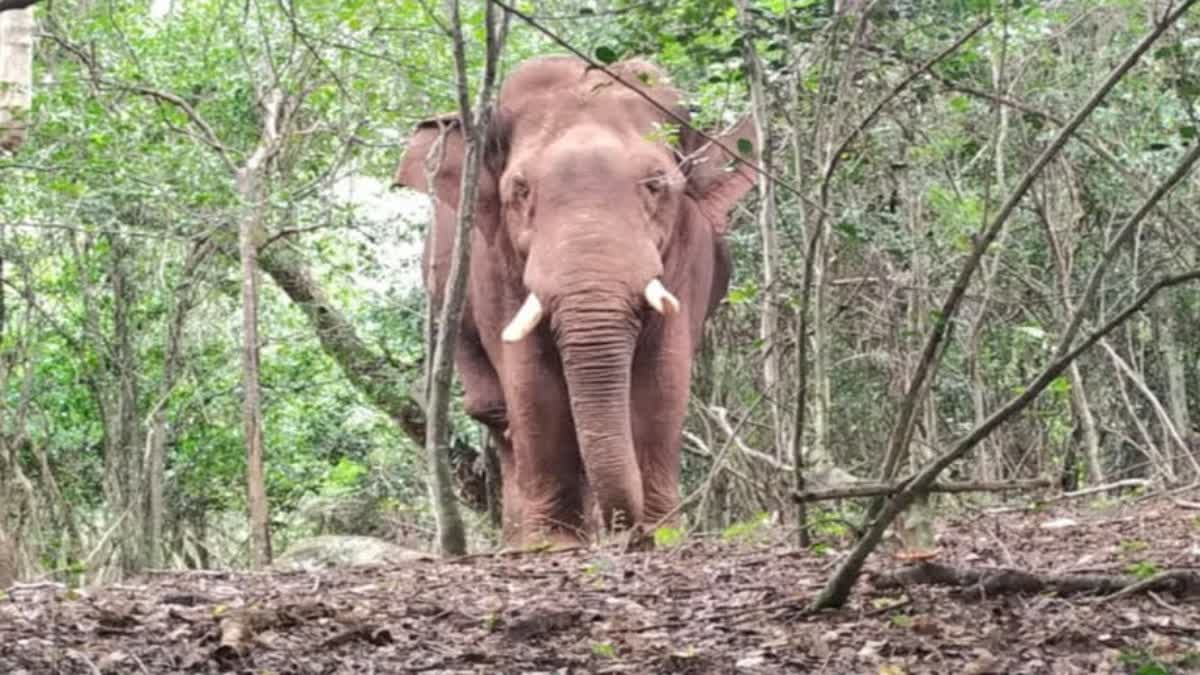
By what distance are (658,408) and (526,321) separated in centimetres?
106

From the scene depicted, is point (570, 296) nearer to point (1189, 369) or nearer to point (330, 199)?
point (330, 199)

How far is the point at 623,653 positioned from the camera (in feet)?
14.6

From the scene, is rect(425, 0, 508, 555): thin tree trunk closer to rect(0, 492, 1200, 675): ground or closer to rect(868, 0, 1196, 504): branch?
rect(0, 492, 1200, 675): ground

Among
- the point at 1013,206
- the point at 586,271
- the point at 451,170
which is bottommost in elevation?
the point at 1013,206

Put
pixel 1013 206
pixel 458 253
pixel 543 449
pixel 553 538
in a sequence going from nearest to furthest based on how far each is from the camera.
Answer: pixel 1013 206, pixel 458 253, pixel 553 538, pixel 543 449

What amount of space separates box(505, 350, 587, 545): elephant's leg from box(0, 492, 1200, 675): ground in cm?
326

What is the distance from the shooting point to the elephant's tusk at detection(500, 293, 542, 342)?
9289 millimetres

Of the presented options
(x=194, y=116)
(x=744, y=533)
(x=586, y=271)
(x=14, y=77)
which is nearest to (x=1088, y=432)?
(x=744, y=533)

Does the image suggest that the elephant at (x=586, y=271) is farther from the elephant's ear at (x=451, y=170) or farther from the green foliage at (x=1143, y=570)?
the green foliage at (x=1143, y=570)

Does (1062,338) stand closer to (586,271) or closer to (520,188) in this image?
(586,271)

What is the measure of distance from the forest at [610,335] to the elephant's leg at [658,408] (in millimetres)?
24

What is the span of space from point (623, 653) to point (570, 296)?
4779 millimetres

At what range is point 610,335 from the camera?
9.06 m

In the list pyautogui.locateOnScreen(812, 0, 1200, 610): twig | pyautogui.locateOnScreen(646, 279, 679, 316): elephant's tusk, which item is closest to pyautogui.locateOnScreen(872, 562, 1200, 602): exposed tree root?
pyautogui.locateOnScreen(812, 0, 1200, 610): twig
